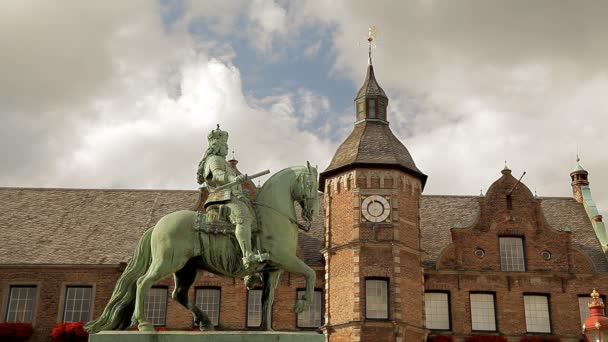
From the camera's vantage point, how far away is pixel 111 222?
38.1 meters

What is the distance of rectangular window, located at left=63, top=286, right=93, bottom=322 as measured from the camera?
33.4m

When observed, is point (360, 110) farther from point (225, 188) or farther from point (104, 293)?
point (225, 188)

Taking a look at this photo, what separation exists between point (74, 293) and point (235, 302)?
7570 millimetres

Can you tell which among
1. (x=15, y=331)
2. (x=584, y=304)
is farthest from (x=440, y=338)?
(x=15, y=331)

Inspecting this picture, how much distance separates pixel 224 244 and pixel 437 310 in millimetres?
23634

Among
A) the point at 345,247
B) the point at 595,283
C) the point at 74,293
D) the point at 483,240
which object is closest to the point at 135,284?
the point at 345,247

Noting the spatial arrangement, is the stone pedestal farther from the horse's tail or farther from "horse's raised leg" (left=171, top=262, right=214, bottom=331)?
"horse's raised leg" (left=171, top=262, right=214, bottom=331)

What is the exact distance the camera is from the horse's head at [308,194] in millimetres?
12562

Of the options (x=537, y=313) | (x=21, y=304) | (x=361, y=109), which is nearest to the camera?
(x=21, y=304)

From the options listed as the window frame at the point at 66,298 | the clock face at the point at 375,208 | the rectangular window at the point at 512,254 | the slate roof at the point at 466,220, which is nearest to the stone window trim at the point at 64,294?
the window frame at the point at 66,298

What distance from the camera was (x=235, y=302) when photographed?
110ft

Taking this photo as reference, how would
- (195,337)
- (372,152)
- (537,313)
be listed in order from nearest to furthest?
(195,337), (537,313), (372,152)

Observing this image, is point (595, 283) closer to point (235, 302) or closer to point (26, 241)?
point (235, 302)

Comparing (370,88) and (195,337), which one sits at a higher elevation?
(370,88)
